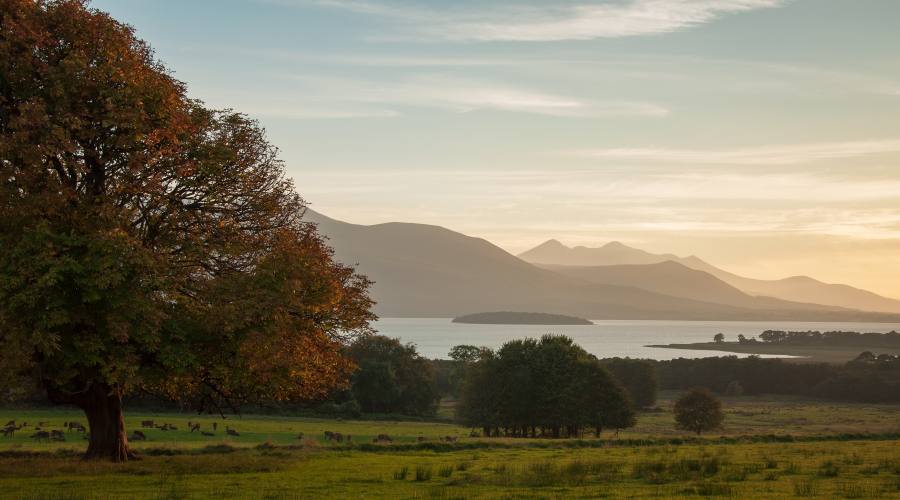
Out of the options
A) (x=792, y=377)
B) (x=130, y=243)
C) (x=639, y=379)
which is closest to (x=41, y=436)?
(x=130, y=243)

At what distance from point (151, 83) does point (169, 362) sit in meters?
9.27

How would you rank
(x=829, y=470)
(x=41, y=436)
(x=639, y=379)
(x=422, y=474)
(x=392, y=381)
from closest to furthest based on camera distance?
(x=422, y=474), (x=829, y=470), (x=41, y=436), (x=392, y=381), (x=639, y=379)

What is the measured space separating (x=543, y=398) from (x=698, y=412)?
2058cm

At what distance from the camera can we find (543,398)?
295 feet

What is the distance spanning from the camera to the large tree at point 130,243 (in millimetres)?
25062

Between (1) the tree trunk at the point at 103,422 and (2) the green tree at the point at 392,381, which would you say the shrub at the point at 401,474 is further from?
(2) the green tree at the point at 392,381

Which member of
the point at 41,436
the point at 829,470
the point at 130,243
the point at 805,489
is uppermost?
the point at 130,243

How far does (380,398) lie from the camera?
109688 millimetres

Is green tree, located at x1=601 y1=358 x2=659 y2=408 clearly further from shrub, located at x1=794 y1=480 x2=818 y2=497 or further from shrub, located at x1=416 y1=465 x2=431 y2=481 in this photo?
shrub, located at x1=794 y1=480 x2=818 y2=497

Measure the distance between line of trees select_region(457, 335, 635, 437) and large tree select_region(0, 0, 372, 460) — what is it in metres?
60.7

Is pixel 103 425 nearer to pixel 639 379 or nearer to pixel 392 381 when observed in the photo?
pixel 392 381

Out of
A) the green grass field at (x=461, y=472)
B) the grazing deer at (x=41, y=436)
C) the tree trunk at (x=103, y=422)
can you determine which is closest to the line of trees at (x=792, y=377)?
the green grass field at (x=461, y=472)

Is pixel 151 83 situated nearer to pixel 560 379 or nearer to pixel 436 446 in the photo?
pixel 436 446

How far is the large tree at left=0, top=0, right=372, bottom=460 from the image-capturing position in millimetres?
25062
